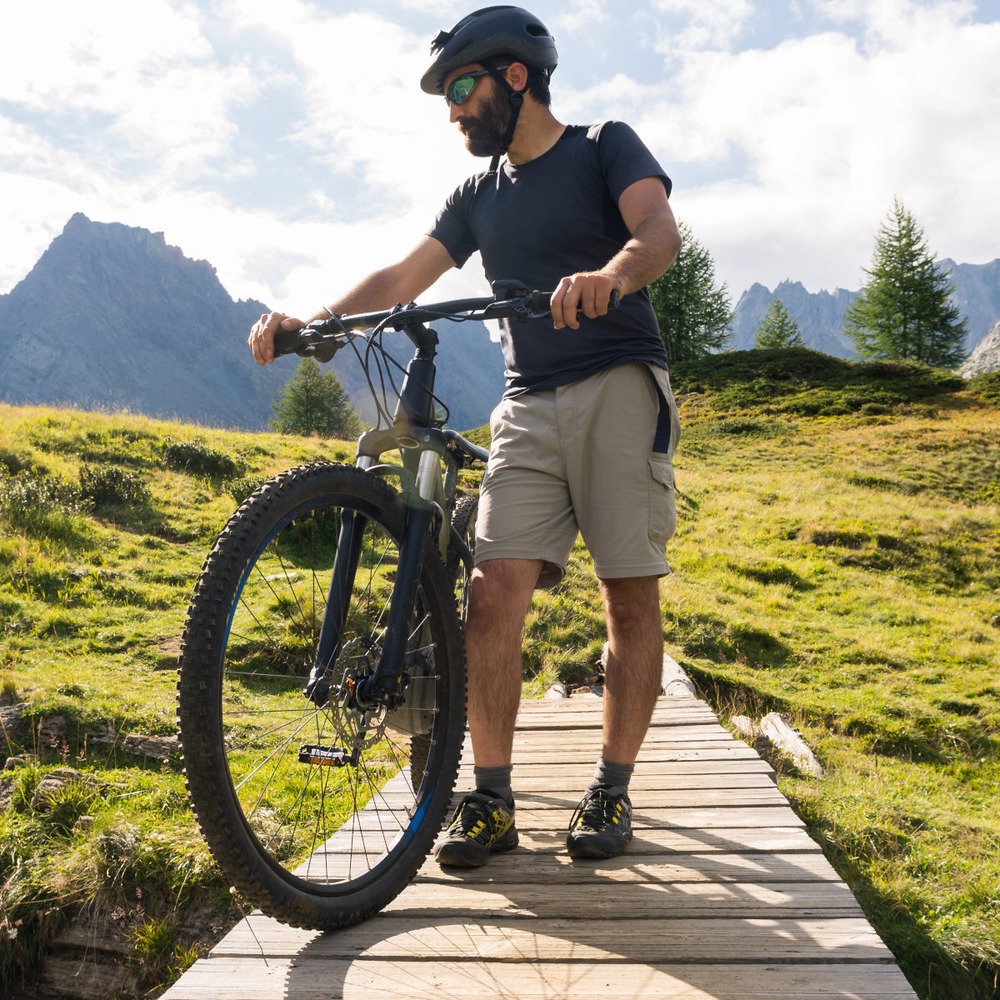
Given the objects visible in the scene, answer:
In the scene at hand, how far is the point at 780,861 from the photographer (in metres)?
2.42

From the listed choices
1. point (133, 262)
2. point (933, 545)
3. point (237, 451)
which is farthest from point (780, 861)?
point (133, 262)

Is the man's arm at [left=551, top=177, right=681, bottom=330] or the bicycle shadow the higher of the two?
the man's arm at [left=551, top=177, right=681, bottom=330]

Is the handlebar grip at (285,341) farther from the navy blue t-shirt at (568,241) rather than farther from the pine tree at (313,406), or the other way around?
the pine tree at (313,406)

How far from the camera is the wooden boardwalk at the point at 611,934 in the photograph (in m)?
1.76

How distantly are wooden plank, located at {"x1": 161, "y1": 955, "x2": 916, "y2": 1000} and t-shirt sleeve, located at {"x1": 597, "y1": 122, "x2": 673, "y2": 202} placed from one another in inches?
84.3

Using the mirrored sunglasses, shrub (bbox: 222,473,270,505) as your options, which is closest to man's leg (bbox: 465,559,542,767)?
the mirrored sunglasses

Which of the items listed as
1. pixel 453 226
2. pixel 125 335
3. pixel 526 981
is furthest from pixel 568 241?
pixel 125 335

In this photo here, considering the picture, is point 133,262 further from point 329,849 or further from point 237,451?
point 329,849

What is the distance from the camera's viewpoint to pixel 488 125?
105 inches

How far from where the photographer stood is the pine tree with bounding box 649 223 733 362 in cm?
4403

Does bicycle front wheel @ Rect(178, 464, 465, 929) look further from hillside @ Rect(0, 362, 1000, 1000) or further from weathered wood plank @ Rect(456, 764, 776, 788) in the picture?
hillside @ Rect(0, 362, 1000, 1000)

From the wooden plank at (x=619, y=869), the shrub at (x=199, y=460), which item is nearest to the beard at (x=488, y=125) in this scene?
the wooden plank at (x=619, y=869)

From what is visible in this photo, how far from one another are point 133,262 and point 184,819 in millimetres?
213362

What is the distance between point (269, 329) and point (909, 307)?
46402 millimetres
